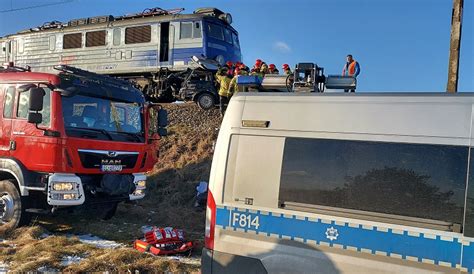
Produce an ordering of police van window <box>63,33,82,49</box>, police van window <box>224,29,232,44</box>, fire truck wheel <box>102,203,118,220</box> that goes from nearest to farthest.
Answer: fire truck wheel <box>102,203,118,220</box> < police van window <box>224,29,232,44</box> < police van window <box>63,33,82,49</box>

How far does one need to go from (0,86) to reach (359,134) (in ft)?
22.1

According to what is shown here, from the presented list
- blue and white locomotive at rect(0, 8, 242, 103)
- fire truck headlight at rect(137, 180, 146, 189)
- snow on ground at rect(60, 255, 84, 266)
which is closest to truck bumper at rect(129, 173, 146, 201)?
fire truck headlight at rect(137, 180, 146, 189)

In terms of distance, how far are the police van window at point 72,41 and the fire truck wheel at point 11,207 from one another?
1145 centimetres

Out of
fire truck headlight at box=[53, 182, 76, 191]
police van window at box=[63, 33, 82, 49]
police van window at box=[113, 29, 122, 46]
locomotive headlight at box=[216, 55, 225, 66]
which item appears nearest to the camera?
fire truck headlight at box=[53, 182, 76, 191]

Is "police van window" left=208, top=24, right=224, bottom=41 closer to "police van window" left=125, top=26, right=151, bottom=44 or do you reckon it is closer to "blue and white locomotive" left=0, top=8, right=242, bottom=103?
"blue and white locomotive" left=0, top=8, right=242, bottom=103

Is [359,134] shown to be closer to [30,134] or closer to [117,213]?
[30,134]

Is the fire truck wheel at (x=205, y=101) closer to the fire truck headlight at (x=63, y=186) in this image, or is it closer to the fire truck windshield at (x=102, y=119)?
the fire truck windshield at (x=102, y=119)

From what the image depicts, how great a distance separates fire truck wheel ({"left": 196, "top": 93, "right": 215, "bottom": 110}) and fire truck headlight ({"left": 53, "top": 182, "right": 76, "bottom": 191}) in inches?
321

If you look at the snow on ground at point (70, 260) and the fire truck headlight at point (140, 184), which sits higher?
the fire truck headlight at point (140, 184)

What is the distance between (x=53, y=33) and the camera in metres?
18.0

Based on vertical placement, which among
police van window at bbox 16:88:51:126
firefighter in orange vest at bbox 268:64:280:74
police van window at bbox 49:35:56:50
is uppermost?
police van window at bbox 49:35:56:50

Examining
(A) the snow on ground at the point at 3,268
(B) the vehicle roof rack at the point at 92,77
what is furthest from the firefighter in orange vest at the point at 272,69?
(A) the snow on ground at the point at 3,268

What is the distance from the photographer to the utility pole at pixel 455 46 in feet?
24.3

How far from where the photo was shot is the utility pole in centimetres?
740
